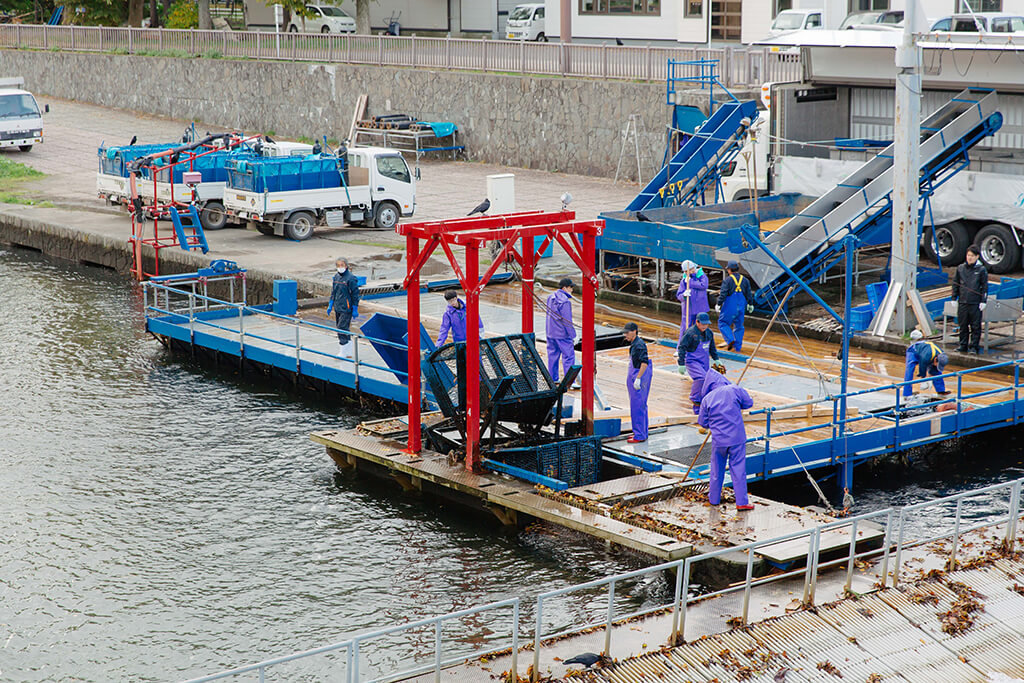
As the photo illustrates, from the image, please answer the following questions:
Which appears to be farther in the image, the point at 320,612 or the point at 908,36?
the point at 908,36

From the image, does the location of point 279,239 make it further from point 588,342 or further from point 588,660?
point 588,660

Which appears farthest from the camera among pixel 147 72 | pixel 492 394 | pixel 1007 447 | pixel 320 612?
pixel 147 72

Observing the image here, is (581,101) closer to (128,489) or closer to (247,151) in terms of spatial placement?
(247,151)

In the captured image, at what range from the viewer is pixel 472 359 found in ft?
52.2

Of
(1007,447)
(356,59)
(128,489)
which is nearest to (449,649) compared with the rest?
(128,489)

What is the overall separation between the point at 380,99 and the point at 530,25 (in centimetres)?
998

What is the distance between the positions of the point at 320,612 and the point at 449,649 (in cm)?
170

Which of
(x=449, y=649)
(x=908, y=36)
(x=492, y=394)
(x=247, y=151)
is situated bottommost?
(x=449, y=649)

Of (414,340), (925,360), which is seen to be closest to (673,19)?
(925,360)

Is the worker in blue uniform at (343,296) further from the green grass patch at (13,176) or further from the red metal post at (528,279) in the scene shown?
the green grass patch at (13,176)

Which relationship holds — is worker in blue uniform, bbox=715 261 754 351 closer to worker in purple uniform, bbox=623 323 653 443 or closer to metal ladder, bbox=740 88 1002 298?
metal ladder, bbox=740 88 1002 298

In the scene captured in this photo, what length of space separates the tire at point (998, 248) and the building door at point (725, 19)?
69.8 feet

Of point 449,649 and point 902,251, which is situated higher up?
point 902,251

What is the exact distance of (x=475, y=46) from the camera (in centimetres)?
4378
